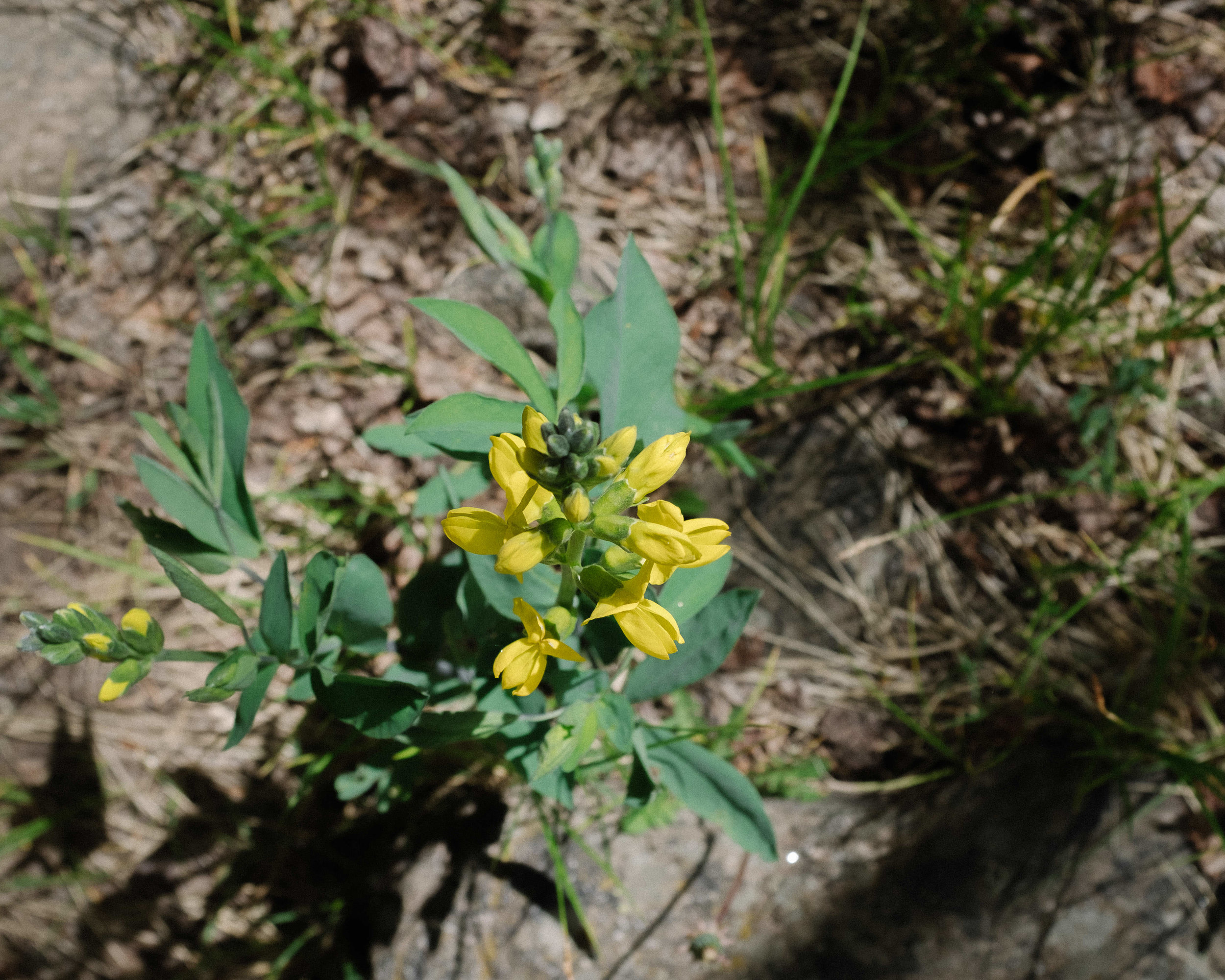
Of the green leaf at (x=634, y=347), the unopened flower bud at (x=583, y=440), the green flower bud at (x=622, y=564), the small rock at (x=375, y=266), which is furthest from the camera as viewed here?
the small rock at (x=375, y=266)

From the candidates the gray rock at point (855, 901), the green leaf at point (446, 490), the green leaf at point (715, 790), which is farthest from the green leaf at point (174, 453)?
the gray rock at point (855, 901)

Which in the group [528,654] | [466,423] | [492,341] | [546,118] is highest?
[546,118]

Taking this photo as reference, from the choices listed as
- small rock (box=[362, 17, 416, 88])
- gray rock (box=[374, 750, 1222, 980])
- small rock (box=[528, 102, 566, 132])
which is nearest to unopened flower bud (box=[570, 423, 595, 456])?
gray rock (box=[374, 750, 1222, 980])

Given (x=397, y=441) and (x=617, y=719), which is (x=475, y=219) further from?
(x=617, y=719)

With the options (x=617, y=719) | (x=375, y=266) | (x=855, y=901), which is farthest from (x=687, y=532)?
(x=375, y=266)

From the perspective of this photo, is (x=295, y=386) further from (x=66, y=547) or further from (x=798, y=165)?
(x=798, y=165)

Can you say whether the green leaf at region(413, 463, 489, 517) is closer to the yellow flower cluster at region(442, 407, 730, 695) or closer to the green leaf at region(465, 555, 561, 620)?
the green leaf at region(465, 555, 561, 620)

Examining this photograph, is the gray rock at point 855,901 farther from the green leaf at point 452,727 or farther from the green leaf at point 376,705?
the green leaf at point 376,705

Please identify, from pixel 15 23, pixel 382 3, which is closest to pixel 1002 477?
pixel 382 3
